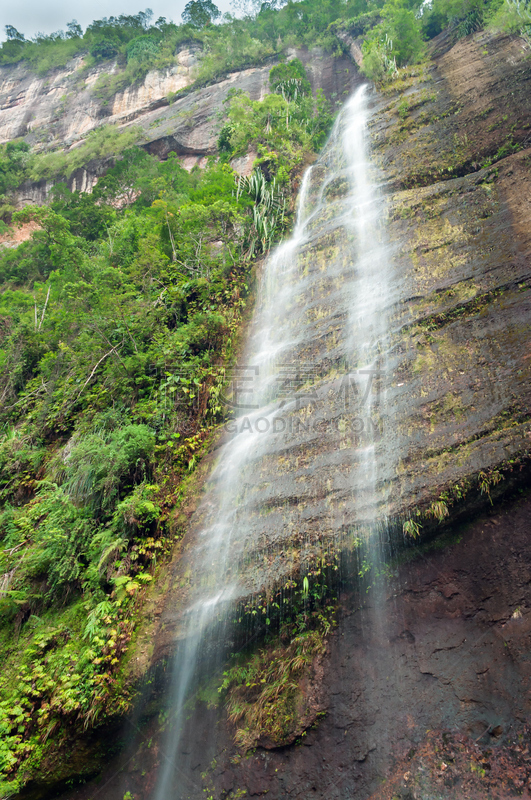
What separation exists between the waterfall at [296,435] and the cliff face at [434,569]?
8 centimetres

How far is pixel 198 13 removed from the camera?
33.1m

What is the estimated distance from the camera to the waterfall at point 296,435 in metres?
5.32

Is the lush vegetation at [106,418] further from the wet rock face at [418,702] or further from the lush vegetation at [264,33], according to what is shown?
the lush vegetation at [264,33]

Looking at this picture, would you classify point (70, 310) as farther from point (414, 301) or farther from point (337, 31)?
point (337, 31)

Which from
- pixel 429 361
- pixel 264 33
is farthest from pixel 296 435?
pixel 264 33

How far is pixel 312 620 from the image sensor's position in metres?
5.23

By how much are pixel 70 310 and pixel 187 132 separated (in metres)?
17.1

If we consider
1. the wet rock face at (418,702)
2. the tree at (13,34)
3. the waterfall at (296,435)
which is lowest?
the wet rock face at (418,702)

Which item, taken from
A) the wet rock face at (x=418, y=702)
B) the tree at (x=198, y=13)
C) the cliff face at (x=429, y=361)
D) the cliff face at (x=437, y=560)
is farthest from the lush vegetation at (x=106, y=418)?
the tree at (x=198, y=13)

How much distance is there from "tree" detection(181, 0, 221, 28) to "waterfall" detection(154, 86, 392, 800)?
34.9m

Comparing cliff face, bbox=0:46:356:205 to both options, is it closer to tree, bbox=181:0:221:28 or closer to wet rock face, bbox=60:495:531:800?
tree, bbox=181:0:221:28

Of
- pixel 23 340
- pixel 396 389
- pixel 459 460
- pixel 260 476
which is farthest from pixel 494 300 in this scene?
pixel 23 340

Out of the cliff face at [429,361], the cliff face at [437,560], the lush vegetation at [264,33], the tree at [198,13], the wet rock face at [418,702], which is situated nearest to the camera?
the wet rock face at [418,702]

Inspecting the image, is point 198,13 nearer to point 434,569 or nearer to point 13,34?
point 13,34
